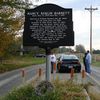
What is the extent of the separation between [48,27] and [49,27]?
0.03m

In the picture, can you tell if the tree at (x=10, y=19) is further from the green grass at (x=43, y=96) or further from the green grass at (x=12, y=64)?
the green grass at (x=43, y=96)

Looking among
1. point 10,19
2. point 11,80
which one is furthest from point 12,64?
point 11,80

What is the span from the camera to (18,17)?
37.5 meters

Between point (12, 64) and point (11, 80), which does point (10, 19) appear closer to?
point (11, 80)

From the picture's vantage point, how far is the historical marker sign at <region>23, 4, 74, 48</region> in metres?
12.2

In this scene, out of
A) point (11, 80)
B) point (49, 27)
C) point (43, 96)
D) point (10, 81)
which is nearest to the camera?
point (43, 96)

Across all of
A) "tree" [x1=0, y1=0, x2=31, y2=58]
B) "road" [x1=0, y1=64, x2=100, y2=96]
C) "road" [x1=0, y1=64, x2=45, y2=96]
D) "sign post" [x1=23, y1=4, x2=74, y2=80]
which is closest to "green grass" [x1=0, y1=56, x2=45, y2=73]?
"tree" [x1=0, y1=0, x2=31, y2=58]

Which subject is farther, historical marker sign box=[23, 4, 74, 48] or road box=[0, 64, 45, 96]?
road box=[0, 64, 45, 96]

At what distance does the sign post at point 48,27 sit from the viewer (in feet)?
40.1

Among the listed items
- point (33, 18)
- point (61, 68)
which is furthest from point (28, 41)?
point (61, 68)

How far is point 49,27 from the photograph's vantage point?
40.1 feet

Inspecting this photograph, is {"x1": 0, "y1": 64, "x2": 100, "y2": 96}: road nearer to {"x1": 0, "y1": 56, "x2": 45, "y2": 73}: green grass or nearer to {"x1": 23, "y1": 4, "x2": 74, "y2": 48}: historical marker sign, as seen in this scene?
{"x1": 23, "y1": 4, "x2": 74, "y2": 48}: historical marker sign

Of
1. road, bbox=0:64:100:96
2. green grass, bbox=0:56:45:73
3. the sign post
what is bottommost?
green grass, bbox=0:56:45:73

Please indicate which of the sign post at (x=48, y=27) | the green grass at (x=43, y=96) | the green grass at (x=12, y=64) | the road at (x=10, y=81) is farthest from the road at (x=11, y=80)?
the green grass at (x=12, y=64)
